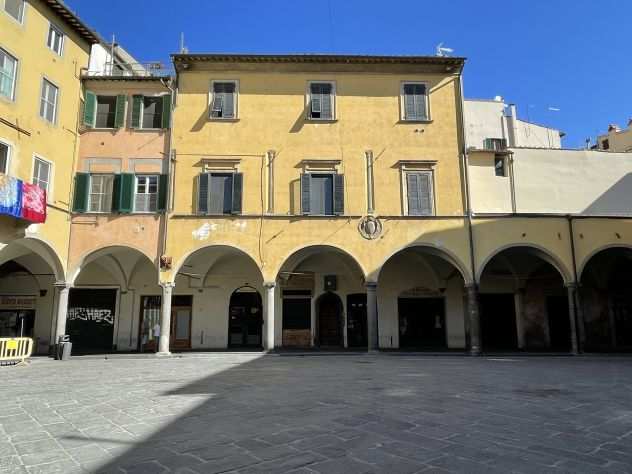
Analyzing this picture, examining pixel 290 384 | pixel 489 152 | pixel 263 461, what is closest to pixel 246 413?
pixel 263 461

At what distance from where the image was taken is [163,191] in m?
18.6

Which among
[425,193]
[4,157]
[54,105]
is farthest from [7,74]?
[425,193]

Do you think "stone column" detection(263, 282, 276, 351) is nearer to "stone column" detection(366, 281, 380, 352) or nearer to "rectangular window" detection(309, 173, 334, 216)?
"rectangular window" detection(309, 173, 334, 216)

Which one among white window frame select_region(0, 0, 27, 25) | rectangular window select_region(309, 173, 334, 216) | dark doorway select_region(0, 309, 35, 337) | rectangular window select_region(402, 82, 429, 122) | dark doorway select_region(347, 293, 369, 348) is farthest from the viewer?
dark doorway select_region(347, 293, 369, 348)

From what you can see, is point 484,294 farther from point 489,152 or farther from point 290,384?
point 290,384

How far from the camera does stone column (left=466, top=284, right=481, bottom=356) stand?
17.9m

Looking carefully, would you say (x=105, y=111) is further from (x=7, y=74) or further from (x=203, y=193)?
(x=203, y=193)

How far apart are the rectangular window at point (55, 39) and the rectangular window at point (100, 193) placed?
480 cm

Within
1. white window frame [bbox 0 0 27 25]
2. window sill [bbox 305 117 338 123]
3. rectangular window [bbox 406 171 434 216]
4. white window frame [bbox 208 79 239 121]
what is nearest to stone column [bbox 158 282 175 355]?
white window frame [bbox 208 79 239 121]

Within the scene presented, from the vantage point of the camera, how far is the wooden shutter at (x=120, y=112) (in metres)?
19.1

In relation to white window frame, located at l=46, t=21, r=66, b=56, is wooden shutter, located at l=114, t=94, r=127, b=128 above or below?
below

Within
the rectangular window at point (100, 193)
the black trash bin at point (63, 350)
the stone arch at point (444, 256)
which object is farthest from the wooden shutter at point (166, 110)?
the stone arch at point (444, 256)

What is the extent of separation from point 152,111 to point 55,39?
4.14 m

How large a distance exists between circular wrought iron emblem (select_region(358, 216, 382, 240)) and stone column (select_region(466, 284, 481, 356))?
13.6 feet
